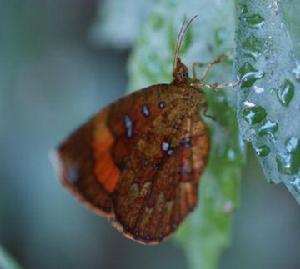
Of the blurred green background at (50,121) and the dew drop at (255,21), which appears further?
the blurred green background at (50,121)

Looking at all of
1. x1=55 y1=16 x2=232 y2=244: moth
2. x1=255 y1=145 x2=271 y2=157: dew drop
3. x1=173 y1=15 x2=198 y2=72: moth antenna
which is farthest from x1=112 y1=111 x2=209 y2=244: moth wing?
x1=255 y1=145 x2=271 y2=157: dew drop

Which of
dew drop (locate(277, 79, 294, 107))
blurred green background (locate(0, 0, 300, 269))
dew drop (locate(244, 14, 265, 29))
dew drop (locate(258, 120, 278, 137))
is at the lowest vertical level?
blurred green background (locate(0, 0, 300, 269))

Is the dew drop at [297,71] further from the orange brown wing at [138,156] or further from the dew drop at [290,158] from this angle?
the orange brown wing at [138,156]

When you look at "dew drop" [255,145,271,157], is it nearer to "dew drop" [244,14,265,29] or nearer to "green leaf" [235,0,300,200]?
"green leaf" [235,0,300,200]

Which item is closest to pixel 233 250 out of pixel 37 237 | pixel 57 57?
pixel 37 237

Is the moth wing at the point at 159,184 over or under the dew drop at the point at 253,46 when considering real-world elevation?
→ under

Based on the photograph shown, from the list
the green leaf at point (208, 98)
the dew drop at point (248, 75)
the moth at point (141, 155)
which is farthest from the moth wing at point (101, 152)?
the dew drop at point (248, 75)
